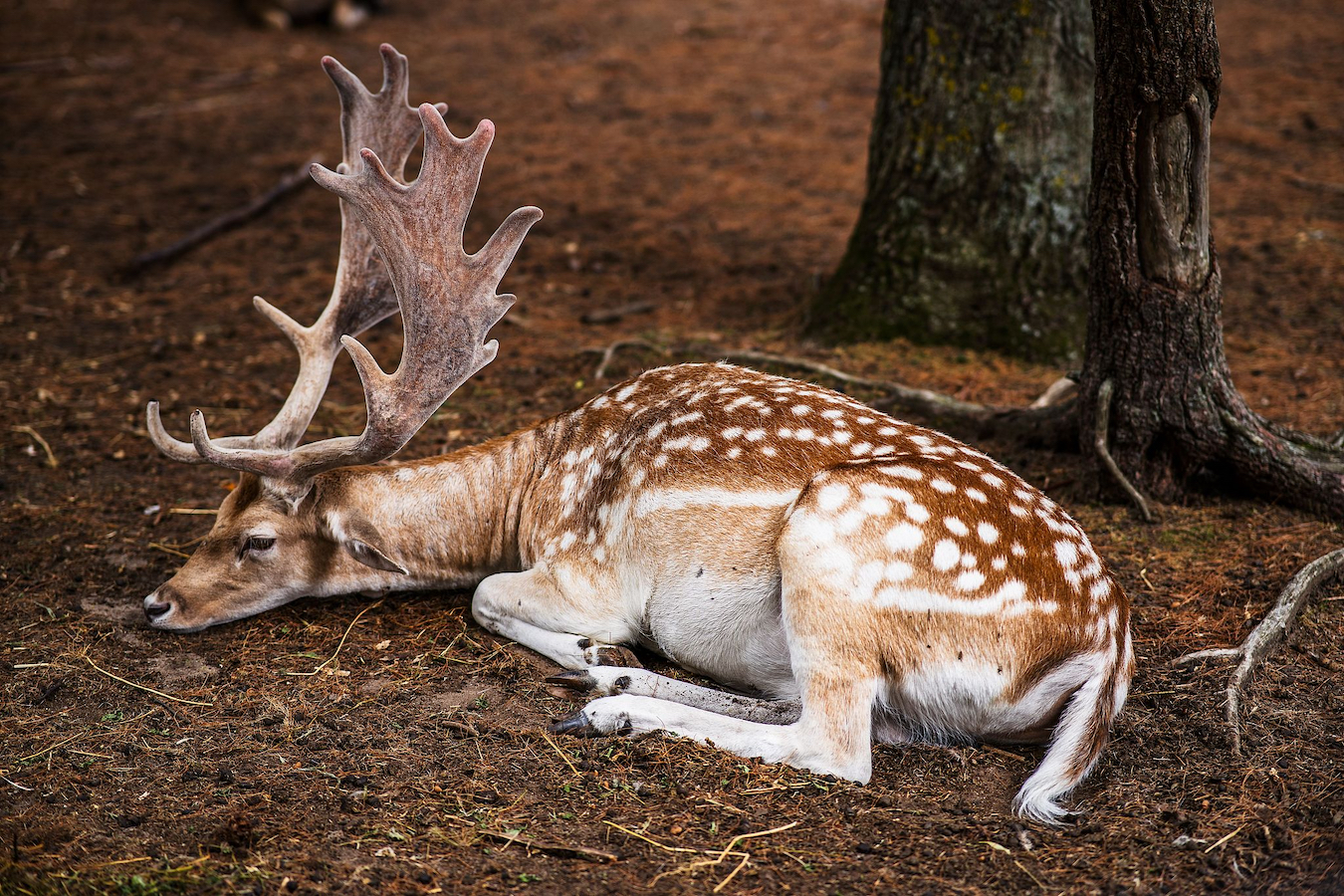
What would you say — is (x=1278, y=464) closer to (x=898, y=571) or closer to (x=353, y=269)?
(x=898, y=571)

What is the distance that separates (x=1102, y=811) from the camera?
10.3 ft

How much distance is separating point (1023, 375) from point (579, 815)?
3814 millimetres

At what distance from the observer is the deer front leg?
392cm

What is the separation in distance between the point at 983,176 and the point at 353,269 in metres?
3.44

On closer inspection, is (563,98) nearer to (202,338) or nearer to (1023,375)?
(202,338)

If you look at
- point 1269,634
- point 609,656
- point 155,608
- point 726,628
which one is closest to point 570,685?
point 609,656

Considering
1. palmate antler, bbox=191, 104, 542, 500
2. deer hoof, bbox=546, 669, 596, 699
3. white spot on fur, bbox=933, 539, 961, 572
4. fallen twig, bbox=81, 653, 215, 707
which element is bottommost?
fallen twig, bbox=81, 653, 215, 707

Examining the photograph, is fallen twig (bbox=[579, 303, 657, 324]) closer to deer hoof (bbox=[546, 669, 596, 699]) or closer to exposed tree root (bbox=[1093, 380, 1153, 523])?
exposed tree root (bbox=[1093, 380, 1153, 523])

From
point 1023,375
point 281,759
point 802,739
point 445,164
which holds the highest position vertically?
point 445,164

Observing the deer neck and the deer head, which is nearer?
the deer head

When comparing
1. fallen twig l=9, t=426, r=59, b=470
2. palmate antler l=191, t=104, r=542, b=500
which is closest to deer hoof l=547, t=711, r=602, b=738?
palmate antler l=191, t=104, r=542, b=500

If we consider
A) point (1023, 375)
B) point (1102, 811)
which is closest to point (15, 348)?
point (1023, 375)

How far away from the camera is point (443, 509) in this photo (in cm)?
436

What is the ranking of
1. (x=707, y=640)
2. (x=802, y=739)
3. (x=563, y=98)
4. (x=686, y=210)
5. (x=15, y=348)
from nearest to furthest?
(x=802, y=739)
(x=707, y=640)
(x=15, y=348)
(x=686, y=210)
(x=563, y=98)
